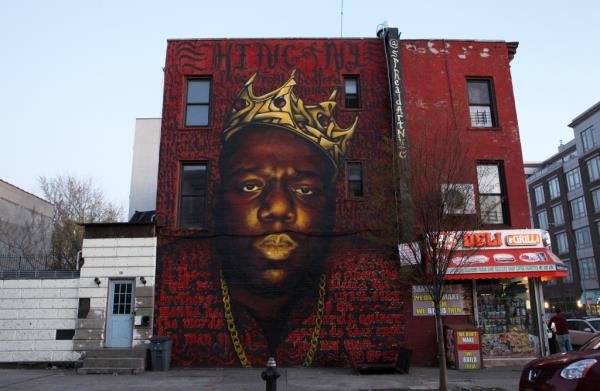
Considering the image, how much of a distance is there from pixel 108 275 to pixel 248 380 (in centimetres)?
649

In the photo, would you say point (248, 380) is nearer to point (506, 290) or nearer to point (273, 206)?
point (273, 206)

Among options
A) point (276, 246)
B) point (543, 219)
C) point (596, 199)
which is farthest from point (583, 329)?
point (543, 219)

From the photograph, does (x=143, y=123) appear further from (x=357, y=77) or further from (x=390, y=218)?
(x=390, y=218)

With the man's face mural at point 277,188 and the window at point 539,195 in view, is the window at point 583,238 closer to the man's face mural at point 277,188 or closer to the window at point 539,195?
the window at point 539,195

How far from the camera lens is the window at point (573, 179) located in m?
57.4

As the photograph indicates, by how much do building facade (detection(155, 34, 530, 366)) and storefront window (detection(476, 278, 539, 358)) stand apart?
637mm

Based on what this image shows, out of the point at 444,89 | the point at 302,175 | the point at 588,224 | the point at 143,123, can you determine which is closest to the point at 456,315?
the point at 302,175

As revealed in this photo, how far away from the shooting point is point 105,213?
3438 centimetres

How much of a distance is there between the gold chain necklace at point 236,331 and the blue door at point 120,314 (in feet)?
10.3

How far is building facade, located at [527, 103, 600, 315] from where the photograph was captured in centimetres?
5388

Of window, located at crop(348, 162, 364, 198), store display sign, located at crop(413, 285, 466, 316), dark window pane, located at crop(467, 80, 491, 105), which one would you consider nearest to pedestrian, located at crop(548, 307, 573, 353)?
store display sign, located at crop(413, 285, 466, 316)

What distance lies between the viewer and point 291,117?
690 inches

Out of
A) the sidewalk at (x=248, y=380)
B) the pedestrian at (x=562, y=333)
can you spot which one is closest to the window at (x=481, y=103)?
the pedestrian at (x=562, y=333)

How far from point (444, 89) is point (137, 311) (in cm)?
1339
